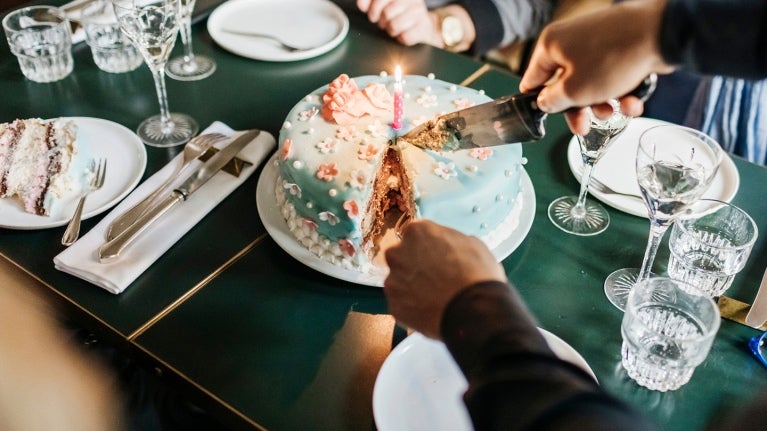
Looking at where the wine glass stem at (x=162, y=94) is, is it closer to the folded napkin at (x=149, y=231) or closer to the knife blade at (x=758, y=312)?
the folded napkin at (x=149, y=231)

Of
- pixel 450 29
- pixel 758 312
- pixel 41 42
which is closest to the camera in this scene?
pixel 758 312

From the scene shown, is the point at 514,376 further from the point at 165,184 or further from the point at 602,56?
the point at 165,184

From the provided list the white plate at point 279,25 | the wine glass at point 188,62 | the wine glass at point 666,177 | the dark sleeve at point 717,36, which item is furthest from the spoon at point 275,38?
the dark sleeve at point 717,36

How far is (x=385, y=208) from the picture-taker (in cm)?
158

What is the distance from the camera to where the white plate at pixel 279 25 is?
2023 mm

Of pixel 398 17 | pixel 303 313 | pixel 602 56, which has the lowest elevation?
pixel 303 313

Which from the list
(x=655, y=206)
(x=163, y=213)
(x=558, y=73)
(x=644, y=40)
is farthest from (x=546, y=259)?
(x=163, y=213)

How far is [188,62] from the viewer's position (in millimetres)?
1992

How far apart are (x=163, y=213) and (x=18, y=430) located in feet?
1.55

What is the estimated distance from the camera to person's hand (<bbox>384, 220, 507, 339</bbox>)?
1.02 metres

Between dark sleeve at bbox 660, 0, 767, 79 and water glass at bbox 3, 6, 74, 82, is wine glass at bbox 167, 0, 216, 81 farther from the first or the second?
dark sleeve at bbox 660, 0, 767, 79

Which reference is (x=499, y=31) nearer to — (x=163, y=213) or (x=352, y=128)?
(x=352, y=128)

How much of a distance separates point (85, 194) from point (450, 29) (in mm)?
1233

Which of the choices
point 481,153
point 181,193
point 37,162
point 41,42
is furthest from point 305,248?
point 41,42
